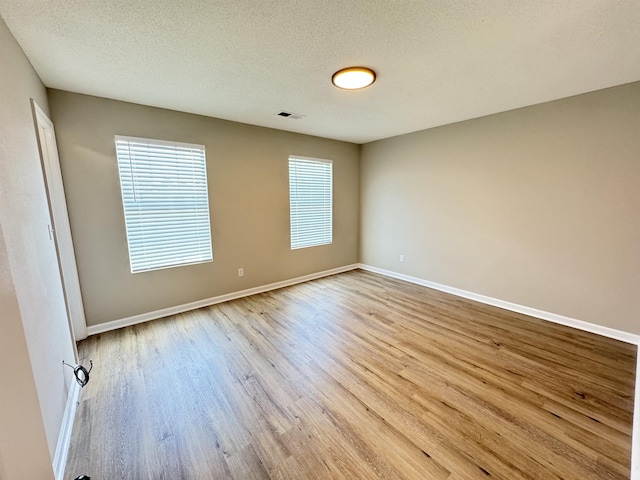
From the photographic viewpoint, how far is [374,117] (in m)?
3.38

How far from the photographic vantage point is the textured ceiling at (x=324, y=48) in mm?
1476

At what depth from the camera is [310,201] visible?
4617mm

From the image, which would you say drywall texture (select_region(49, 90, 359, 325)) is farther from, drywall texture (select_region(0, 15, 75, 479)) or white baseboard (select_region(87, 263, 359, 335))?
drywall texture (select_region(0, 15, 75, 479))

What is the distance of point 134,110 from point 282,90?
68.4 inches

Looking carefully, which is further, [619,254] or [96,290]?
[96,290]

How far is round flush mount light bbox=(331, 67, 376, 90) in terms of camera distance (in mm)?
2119

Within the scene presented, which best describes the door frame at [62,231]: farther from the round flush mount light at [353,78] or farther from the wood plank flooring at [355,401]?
the round flush mount light at [353,78]

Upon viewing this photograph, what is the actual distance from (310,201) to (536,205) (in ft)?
10.4

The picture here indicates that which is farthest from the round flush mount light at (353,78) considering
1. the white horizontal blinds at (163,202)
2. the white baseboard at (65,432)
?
the white baseboard at (65,432)

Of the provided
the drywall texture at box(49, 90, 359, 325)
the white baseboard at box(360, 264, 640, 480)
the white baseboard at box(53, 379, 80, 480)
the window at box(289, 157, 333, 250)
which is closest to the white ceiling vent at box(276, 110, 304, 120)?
the drywall texture at box(49, 90, 359, 325)

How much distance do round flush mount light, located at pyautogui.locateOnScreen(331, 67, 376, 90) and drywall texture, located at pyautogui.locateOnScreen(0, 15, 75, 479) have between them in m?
2.14

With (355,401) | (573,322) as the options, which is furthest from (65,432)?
(573,322)

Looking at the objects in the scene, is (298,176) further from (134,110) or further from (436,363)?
(436,363)

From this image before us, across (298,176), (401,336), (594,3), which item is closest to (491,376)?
(401,336)
